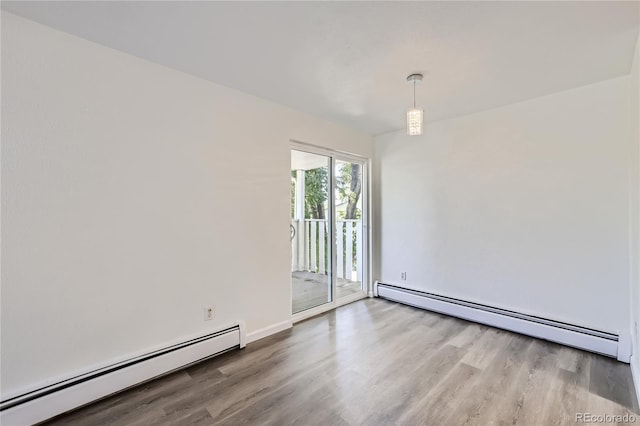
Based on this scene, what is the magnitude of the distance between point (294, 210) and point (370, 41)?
6.50ft

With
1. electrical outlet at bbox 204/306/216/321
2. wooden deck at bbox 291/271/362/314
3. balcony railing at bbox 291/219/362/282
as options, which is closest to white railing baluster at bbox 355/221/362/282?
balcony railing at bbox 291/219/362/282

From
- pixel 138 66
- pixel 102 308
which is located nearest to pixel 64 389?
pixel 102 308

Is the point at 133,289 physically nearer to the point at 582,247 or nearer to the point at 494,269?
the point at 494,269

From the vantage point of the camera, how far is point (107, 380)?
188 cm

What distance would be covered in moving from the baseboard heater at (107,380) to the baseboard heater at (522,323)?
2.24 meters

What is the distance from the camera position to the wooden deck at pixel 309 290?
3.44 meters

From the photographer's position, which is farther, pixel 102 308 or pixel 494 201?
pixel 494 201

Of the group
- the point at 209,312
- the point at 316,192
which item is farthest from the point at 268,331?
the point at 316,192

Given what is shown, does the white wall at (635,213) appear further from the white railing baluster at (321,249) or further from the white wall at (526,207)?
the white railing baluster at (321,249)

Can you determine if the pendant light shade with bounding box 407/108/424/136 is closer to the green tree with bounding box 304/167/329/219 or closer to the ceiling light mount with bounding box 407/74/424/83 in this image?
the ceiling light mount with bounding box 407/74/424/83

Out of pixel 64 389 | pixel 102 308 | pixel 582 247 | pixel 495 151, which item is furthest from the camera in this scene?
pixel 495 151

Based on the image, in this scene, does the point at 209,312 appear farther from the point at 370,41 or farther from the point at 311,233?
Answer: the point at 370,41

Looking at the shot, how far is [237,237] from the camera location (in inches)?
104

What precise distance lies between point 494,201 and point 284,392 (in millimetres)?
2736
